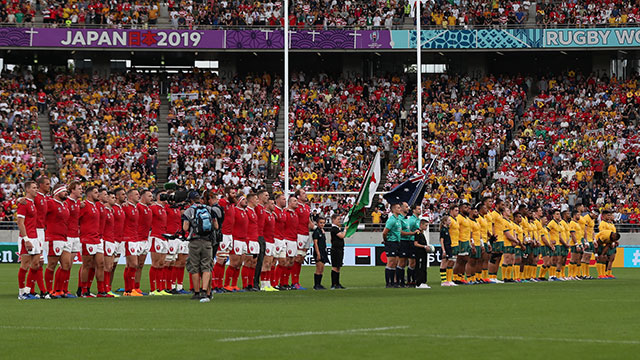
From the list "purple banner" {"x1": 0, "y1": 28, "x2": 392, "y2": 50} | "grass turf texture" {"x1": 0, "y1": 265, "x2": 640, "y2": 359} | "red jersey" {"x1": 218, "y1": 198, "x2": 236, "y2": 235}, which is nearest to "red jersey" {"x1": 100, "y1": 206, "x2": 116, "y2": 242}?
"grass turf texture" {"x1": 0, "y1": 265, "x2": 640, "y2": 359}

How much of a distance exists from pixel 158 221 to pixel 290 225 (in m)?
3.37

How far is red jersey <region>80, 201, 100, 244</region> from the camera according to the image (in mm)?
20203

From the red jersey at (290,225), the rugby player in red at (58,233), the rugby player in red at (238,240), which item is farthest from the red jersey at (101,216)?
the red jersey at (290,225)

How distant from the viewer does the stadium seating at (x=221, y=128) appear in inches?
1801

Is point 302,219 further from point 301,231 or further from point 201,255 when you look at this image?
point 201,255

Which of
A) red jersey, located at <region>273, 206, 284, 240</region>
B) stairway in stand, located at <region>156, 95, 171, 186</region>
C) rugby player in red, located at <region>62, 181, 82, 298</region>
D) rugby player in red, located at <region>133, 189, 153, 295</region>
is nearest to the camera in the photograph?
rugby player in red, located at <region>62, 181, 82, 298</region>

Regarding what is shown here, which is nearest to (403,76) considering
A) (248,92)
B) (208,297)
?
(248,92)

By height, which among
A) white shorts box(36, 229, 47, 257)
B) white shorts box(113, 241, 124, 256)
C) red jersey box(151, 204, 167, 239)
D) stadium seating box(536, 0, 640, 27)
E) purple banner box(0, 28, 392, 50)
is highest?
stadium seating box(536, 0, 640, 27)

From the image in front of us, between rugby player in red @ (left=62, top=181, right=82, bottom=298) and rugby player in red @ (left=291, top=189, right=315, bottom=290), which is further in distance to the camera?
rugby player in red @ (left=291, top=189, right=315, bottom=290)

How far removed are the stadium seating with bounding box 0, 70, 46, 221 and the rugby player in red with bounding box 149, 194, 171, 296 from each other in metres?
23.0

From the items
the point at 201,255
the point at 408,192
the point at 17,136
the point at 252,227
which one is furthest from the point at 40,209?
the point at 17,136

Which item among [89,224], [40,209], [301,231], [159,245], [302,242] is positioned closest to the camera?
[40,209]

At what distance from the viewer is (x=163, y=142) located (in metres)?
49.0

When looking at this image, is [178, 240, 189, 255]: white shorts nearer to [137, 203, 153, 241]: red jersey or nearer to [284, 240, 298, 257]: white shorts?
[137, 203, 153, 241]: red jersey
